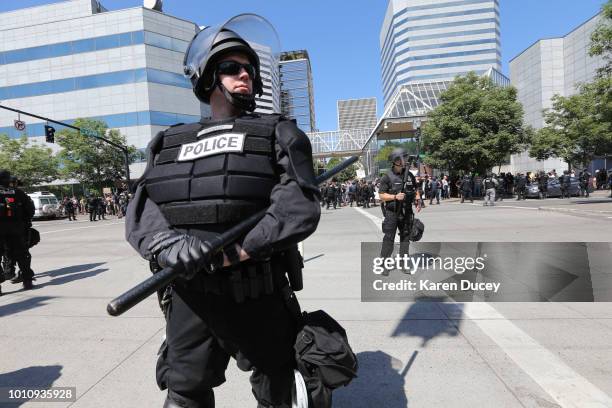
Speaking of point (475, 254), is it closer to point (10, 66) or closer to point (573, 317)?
point (573, 317)

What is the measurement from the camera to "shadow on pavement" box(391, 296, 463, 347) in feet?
10.9

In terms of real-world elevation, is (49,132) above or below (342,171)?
above

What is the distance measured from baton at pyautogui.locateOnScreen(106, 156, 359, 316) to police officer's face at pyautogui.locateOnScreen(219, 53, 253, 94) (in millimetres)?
563

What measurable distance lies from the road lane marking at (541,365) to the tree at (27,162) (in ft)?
128

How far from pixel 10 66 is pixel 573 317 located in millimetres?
53361

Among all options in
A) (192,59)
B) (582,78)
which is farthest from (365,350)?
(582,78)

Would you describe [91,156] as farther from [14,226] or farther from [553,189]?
[553,189]

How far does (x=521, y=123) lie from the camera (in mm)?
24422

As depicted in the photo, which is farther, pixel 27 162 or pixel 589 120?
pixel 27 162

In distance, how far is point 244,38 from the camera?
5.87ft

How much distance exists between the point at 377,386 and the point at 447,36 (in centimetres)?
11660

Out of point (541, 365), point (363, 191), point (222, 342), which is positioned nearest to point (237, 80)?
point (222, 342)

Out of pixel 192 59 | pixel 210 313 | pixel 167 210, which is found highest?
pixel 192 59

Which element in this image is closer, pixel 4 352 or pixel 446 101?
pixel 4 352
